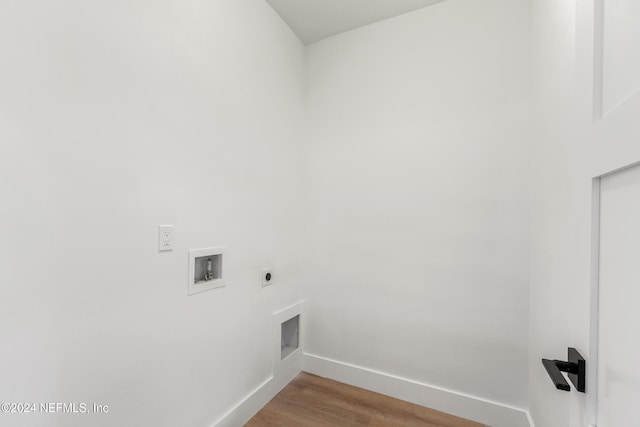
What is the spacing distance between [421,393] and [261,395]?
1.08 metres

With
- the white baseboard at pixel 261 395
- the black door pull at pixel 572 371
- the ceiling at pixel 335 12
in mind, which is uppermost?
the ceiling at pixel 335 12

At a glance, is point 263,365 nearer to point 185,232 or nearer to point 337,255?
point 337,255

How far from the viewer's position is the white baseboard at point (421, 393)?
61.8 inches

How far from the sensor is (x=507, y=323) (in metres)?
1.57

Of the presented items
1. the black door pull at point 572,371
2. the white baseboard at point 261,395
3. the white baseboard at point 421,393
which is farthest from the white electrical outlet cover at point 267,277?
the black door pull at point 572,371

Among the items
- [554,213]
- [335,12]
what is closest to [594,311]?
[554,213]

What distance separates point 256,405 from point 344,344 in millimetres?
736

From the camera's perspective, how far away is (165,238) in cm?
120

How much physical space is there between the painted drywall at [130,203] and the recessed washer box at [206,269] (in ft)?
0.13

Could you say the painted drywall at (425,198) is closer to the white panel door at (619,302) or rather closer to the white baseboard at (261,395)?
the white baseboard at (261,395)

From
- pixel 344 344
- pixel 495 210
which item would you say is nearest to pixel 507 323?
pixel 495 210

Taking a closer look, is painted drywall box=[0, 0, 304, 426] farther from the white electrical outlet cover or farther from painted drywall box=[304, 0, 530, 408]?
painted drywall box=[304, 0, 530, 408]

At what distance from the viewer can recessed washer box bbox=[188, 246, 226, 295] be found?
1.32 m

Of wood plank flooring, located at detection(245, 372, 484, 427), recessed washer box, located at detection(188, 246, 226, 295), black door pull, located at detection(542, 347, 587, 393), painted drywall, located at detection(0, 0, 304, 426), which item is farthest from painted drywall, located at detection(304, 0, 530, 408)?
black door pull, located at detection(542, 347, 587, 393)
